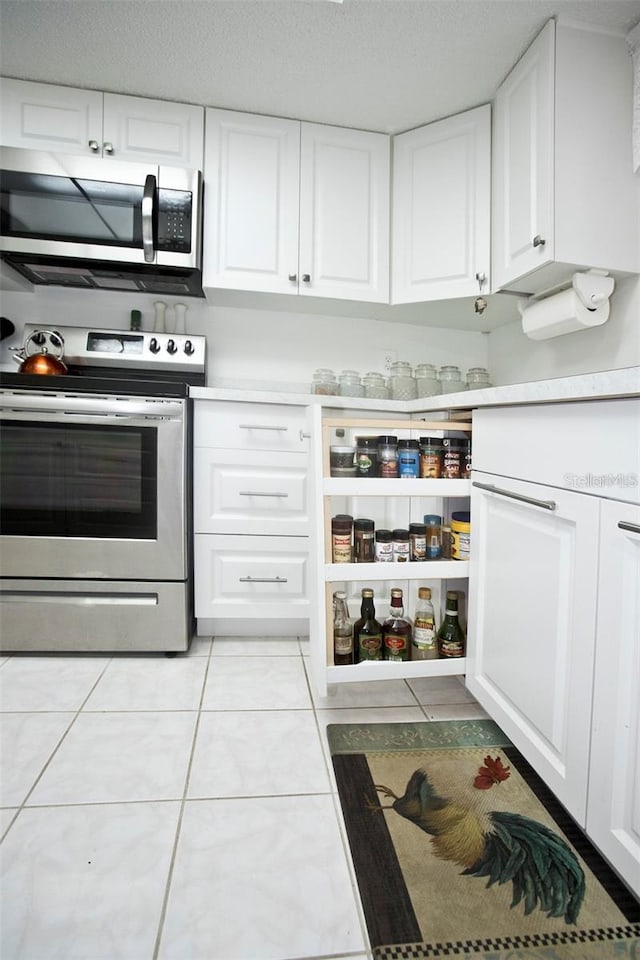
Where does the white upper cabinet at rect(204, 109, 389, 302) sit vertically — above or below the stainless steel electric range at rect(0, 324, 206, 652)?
above

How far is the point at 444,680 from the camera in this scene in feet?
5.01

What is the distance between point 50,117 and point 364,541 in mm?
1970

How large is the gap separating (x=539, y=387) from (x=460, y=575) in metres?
0.58

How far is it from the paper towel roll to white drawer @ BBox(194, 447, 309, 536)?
1.00 meters

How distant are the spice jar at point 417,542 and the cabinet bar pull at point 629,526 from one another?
2.03 feet

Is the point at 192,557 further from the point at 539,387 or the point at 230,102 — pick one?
the point at 230,102

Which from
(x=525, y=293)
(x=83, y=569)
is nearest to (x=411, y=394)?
(x=525, y=293)

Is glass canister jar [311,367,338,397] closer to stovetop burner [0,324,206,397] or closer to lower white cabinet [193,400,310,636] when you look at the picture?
lower white cabinet [193,400,310,636]

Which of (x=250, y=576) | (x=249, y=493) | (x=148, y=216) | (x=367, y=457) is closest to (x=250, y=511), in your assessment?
(x=249, y=493)

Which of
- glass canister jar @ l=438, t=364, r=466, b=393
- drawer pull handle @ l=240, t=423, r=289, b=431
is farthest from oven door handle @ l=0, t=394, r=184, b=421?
glass canister jar @ l=438, t=364, r=466, b=393

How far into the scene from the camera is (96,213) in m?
1.73

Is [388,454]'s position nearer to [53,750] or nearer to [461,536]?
[461,536]

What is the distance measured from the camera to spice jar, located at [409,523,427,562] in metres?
1.33

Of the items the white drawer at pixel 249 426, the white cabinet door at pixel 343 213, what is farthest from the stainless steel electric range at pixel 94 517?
the white cabinet door at pixel 343 213
